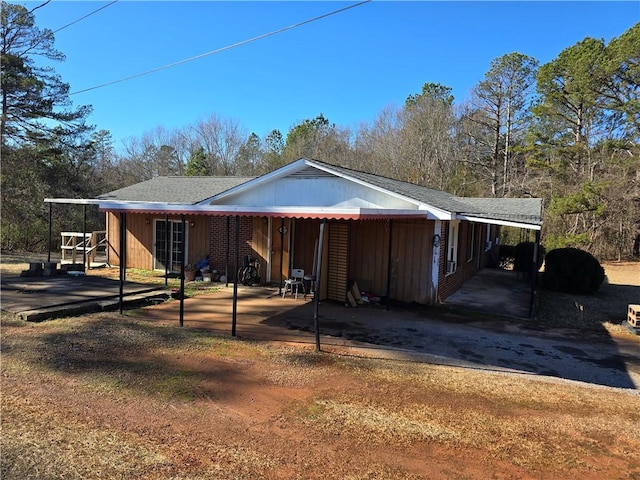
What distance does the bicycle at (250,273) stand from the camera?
13.1 m

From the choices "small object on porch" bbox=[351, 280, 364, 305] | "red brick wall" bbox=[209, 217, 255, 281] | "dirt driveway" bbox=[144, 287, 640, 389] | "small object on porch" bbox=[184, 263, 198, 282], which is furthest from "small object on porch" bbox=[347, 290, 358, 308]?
"small object on porch" bbox=[184, 263, 198, 282]

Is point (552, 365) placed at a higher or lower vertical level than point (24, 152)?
lower

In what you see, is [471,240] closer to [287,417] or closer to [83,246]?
[287,417]

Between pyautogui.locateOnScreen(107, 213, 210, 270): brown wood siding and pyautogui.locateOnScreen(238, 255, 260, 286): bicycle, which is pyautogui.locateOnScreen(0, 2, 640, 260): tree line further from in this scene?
pyautogui.locateOnScreen(238, 255, 260, 286): bicycle

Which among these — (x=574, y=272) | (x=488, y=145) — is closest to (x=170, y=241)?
(x=574, y=272)

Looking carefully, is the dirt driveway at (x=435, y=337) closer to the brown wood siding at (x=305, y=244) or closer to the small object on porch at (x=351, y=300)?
the small object on porch at (x=351, y=300)

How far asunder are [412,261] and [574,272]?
5688 mm

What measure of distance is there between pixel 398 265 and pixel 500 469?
296 inches

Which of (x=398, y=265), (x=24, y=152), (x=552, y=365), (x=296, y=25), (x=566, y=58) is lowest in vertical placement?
(x=552, y=365)

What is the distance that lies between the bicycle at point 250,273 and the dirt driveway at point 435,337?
2499 mm

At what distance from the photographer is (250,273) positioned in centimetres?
1318

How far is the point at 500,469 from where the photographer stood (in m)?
3.54

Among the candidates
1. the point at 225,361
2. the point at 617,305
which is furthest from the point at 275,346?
the point at 617,305

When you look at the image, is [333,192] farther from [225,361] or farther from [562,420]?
[562,420]
